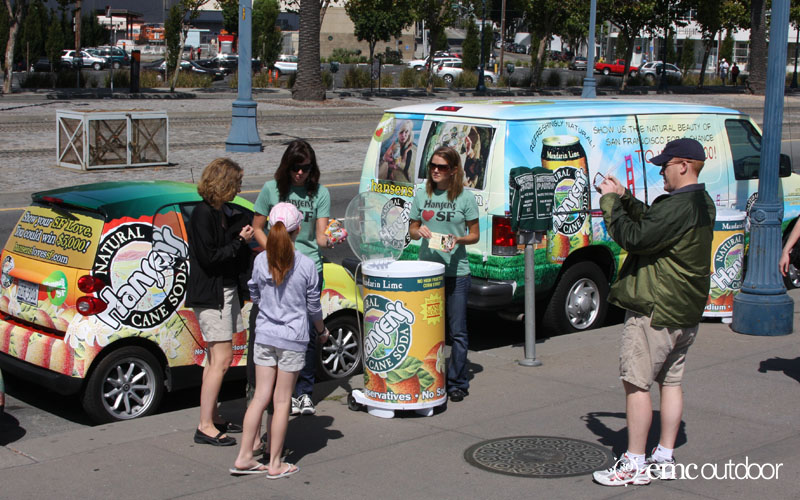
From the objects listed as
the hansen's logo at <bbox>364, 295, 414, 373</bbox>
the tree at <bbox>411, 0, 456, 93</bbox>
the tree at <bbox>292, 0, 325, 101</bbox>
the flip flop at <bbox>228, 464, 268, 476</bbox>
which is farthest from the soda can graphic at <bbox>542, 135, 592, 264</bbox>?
the tree at <bbox>411, 0, 456, 93</bbox>

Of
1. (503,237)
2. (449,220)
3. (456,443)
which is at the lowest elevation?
(456,443)

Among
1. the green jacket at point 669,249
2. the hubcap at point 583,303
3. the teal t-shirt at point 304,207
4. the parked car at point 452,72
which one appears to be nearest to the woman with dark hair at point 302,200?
the teal t-shirt at point 304,207

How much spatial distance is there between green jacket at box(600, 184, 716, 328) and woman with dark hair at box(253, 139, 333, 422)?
2.08m

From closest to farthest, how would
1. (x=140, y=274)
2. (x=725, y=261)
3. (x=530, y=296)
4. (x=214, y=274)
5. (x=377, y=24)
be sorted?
(x=214, y=274) < (x=140, y=274) < (x=530, y=296) < (x=725, y=261) < (x=377, y=24)

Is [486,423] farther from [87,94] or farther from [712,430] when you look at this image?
[87,94]

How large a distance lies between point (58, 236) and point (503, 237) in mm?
3374

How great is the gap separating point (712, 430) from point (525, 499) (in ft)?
5.52

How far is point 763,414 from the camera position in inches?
246

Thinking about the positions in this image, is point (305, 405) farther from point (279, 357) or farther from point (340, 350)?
point (279, 357)

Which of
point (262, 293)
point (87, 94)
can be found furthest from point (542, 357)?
point (87, 94)

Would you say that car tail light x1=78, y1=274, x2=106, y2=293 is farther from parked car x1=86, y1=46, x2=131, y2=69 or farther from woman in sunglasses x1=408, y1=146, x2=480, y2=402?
parked car x1=86, y1=46, x2=131, y2=69

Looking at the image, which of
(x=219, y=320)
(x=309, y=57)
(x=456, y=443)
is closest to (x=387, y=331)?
(x=456, y=443)

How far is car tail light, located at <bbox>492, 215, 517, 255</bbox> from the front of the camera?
302 inches

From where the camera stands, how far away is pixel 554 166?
7.98 metres
